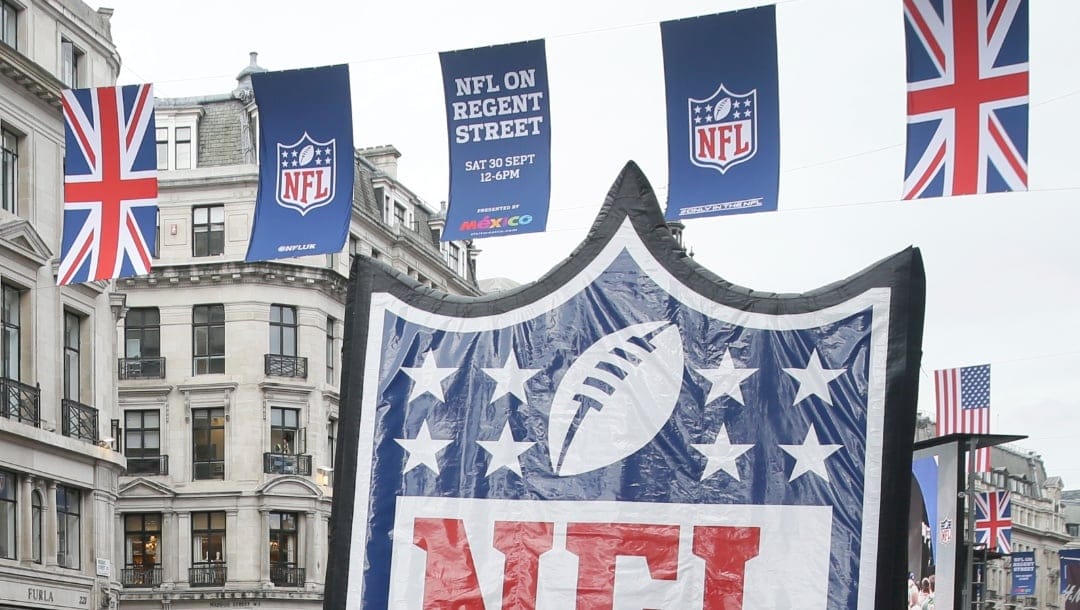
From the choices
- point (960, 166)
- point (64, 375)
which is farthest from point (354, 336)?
point (64, 375)

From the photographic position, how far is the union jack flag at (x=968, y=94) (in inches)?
568

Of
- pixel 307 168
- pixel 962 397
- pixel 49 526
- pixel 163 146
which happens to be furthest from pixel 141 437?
pixel 307 168

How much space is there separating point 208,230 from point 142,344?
4.56m

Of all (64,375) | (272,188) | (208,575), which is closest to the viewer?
(272,188)

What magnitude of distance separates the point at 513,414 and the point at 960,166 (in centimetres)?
944

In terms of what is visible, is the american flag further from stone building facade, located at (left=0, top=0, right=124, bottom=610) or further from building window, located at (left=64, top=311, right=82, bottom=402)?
building window, located at (left=64, top=311, right=82, bottom=402)

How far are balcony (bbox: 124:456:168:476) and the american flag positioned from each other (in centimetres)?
2655

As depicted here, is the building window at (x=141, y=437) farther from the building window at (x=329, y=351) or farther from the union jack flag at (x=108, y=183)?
the union jack flag at (x=108, y=183)

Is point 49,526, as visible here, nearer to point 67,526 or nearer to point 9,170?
point 67,526

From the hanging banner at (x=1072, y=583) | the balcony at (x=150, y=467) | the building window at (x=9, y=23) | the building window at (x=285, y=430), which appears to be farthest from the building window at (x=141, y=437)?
the hanging banner at (x=1072, y=583)

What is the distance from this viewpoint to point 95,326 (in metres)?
34.3

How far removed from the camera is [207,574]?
4897 cm

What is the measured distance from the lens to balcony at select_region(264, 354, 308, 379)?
50438 mm

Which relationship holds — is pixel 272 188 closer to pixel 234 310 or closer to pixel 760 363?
pixel 760 363
